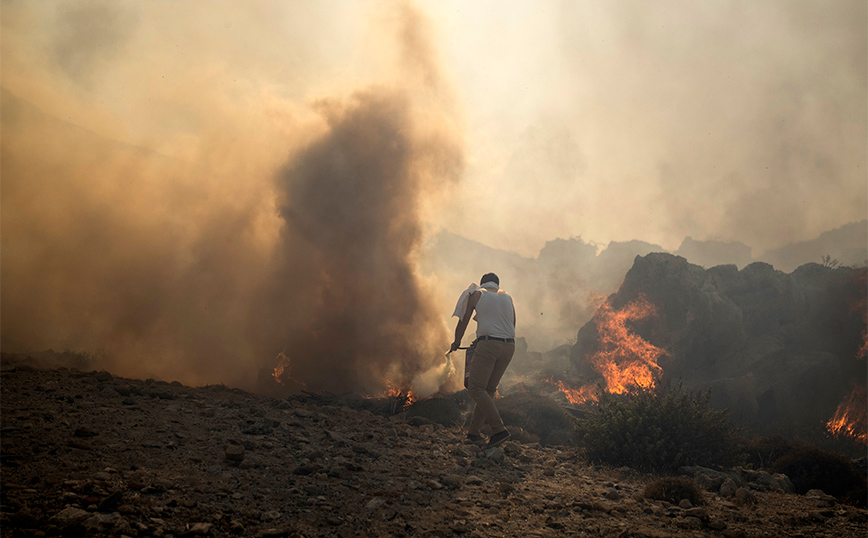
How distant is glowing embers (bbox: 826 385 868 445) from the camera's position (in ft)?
53.7

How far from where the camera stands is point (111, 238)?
1400 centimetres

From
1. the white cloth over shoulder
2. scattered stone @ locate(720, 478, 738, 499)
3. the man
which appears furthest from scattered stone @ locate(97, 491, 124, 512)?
scattered stone @ locate(720, 478, 738, 499)

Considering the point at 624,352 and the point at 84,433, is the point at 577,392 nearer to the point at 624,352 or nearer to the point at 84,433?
the point at 624,352

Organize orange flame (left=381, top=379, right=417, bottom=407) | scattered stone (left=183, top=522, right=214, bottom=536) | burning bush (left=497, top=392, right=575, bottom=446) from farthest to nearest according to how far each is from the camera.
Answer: orange flame (left=381, top=379, right=417, bottom=407) → burning bush (left=497, top=392, right=575, bottom=446) → scattered stone (left=183, top=522, right=214, bottom=536)

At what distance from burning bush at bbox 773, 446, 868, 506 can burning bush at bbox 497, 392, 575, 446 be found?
3.92 metres

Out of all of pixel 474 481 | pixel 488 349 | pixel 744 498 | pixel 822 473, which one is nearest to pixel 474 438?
pixel 488 349

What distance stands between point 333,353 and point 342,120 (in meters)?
7.96

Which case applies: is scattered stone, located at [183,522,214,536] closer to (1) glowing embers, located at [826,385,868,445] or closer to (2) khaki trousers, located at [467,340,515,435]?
(2) khaki trousers, located at [467,340,515,435]

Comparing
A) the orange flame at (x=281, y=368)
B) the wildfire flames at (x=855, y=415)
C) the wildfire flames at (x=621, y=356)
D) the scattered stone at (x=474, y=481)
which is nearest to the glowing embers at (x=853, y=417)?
the wildfire flames at (x=855, y=415)

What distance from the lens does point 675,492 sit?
5.46 m

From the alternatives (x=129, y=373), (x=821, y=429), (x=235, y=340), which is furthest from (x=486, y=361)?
(x=821, y=429)

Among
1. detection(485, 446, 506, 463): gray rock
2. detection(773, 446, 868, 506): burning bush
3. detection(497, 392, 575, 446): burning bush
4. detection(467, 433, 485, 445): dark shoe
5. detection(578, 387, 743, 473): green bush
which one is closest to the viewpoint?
detection(485, 446, 506, 463): gray rock

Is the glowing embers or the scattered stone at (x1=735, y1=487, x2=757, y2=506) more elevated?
the glowing embers

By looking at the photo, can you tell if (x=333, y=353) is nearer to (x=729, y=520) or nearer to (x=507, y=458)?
(x=507, y=458)
